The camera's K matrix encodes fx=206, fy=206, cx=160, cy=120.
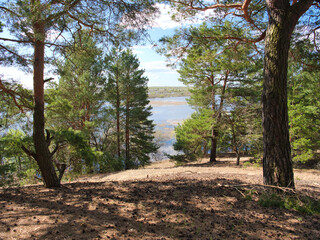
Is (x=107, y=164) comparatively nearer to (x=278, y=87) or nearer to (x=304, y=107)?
(x=278, y=87)

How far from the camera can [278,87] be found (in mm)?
3568

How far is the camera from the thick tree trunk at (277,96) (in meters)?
3.54

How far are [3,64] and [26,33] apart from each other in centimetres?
92

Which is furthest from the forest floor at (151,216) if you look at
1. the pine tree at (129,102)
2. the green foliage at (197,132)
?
the pine tree at (129,102)

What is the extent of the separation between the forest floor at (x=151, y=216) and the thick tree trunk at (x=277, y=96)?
0.49 metres

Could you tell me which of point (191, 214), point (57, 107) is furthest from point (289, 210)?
point (57, 107)

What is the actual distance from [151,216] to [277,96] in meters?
2.87

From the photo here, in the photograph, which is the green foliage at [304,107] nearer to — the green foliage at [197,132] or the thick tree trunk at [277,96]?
the thick tree trunk at [277,96]

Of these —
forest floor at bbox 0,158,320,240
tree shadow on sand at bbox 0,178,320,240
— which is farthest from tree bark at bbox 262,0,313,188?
tree shadow on sand at bbox 0,178,320,240

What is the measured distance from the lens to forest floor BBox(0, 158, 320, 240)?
2.49m

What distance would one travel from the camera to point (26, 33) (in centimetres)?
462

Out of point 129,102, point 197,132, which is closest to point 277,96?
point 197,132

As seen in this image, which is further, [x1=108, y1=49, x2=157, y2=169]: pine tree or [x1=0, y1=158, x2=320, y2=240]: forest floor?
[x1=108, y1=49, x2=157, y2=169]: pine tree

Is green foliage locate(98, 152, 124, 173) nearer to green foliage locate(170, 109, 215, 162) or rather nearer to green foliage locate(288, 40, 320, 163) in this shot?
green foliage locate(170, 109, 215, 162)
